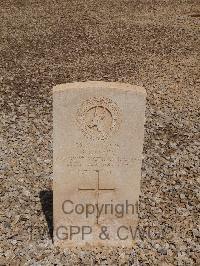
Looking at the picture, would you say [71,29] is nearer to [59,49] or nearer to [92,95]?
[59,49]

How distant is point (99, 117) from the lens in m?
5.29

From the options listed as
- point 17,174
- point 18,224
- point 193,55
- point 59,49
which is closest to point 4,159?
point 17,174

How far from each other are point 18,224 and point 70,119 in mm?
1953

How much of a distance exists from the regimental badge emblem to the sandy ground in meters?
1.64

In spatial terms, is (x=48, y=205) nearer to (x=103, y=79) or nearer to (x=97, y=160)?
(x=97, y=160)

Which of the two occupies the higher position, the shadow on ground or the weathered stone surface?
the weathered stone surface

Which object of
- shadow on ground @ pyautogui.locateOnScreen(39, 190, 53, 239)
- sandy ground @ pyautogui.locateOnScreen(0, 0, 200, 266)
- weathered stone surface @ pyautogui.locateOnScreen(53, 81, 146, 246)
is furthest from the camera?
shadow on ground @ pyautogui.locateOnScreen(39, 190, 53, 239)

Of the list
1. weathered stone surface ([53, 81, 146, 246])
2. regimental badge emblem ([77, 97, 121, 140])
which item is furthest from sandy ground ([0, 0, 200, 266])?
regimental badge emblem ([77, 97, 121, 140])

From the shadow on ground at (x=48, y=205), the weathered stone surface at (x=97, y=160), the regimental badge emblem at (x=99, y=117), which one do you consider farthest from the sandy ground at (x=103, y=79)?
the regimental badge emblem at (x=99, y=117)

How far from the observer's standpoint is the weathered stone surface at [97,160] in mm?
5160

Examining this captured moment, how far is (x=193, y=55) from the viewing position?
1317cm

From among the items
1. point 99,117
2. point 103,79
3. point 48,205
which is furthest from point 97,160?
point 103,79

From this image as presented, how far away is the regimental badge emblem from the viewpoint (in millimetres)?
5188

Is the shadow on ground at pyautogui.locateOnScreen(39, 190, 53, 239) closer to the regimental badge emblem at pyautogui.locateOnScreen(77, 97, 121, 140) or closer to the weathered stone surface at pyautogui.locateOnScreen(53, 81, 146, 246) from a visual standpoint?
the weathered stone surface at pyautogui.locateOnScreen(53, 81, 146, 246)
